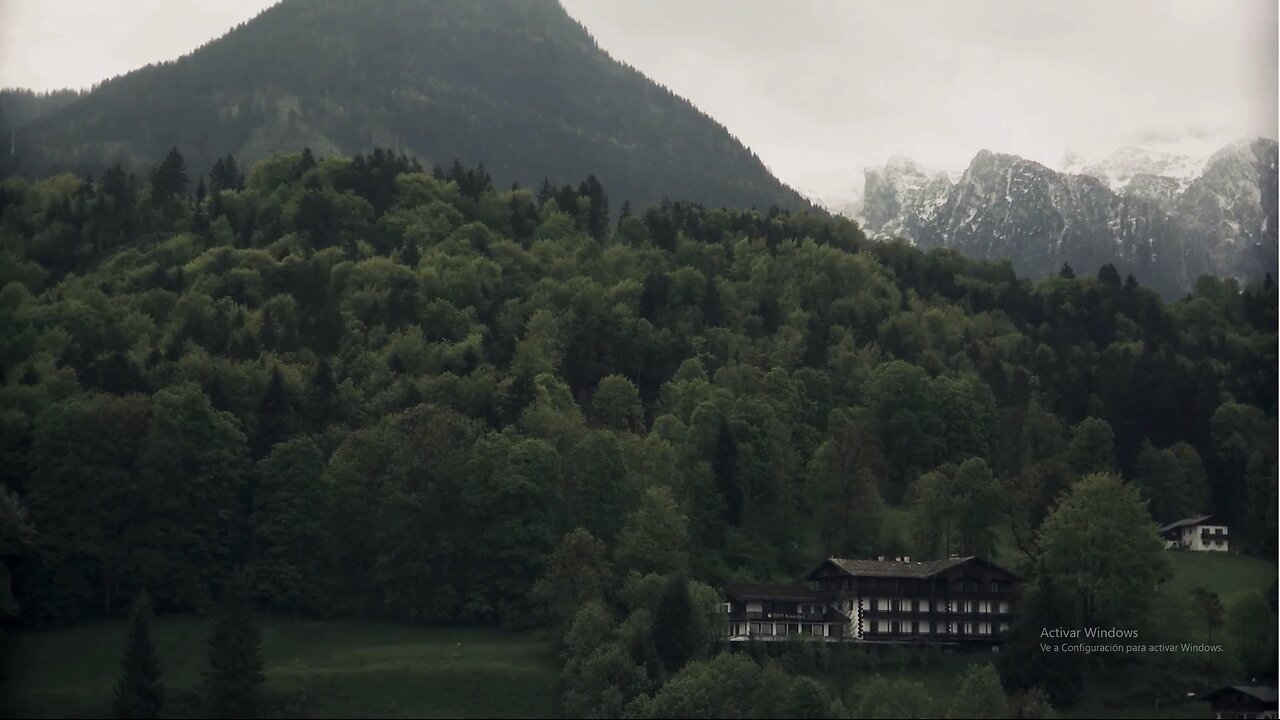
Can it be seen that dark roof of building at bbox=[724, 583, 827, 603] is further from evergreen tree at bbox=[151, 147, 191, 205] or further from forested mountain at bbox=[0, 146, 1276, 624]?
evergreen tree at bbox=[151, 147, 191, 205]

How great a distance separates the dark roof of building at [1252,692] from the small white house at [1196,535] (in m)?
30.9

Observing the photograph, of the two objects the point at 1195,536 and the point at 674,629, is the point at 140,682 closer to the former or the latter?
the point at 674,629

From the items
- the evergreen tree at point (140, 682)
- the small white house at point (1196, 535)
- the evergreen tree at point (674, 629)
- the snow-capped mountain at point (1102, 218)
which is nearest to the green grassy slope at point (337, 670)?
the evergreen tree at point (140, 682)

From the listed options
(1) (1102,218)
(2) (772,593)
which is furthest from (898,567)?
(1) (1102,218)

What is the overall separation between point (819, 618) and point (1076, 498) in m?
13.7

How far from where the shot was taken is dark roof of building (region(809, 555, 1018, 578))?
3393 inches

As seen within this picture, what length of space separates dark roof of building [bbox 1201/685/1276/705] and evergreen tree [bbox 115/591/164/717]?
41.9 meters

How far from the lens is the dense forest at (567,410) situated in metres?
85.1

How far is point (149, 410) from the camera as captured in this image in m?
91.6

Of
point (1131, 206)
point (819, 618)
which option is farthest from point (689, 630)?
point (1131, 206)

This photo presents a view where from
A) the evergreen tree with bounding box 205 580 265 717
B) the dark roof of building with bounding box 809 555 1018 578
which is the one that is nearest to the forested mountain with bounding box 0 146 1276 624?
the dark roof of building with bounding box 809 555 1018 578

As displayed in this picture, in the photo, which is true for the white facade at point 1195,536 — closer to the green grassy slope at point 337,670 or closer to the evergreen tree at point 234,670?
the green grassy slope at point 337,670

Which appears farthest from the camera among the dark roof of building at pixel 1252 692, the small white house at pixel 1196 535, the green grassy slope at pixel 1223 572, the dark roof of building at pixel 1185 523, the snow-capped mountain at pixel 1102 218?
the snow-capped mountain at pixel 1102 218

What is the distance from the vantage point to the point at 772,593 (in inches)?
3361
